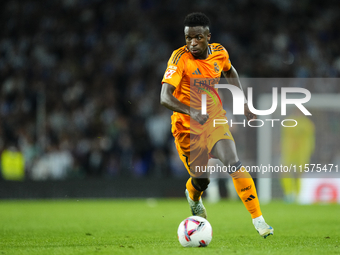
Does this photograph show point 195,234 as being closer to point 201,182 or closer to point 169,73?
point 201,182

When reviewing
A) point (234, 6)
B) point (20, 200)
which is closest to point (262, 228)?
point (20, 200)

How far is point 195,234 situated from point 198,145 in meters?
1.24

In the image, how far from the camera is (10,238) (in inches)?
237

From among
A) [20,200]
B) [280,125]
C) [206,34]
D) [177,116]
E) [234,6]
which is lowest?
[20,200]

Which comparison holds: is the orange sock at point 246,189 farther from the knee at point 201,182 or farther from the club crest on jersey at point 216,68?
the club crest on jersey at point 216,68

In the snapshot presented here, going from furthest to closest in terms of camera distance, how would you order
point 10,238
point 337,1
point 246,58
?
1. point 337,1
2. point 246,58
3. point 10,238

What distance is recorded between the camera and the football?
16.1 feet

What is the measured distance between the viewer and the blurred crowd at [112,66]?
1452 centimetres

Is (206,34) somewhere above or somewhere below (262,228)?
above

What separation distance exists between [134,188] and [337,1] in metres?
10.3

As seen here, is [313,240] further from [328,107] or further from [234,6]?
[234,6]

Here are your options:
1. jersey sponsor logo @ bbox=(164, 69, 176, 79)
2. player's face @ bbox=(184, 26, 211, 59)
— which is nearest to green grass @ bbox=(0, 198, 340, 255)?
jersey sponsor logo @ bbox=(164, 69, 176, 79)

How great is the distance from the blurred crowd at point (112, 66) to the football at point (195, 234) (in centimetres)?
946

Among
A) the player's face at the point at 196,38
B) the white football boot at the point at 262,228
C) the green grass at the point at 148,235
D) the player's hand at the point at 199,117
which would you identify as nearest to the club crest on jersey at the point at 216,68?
the player's face at the point at 196,38
